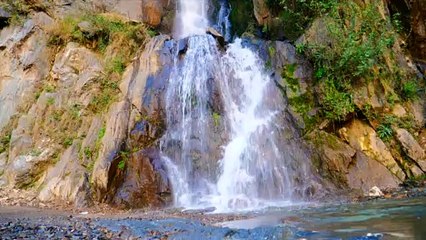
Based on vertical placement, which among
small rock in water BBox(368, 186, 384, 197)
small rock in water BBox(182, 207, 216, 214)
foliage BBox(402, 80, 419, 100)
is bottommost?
small rock in water BBox(182, 207, 216, 214)

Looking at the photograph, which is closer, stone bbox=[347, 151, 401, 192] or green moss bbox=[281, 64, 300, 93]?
stone bbox=[347, 151, 401, 192]

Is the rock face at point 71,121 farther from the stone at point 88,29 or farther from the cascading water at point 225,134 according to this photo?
the cascading water at point 225,134

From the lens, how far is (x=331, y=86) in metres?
12.7

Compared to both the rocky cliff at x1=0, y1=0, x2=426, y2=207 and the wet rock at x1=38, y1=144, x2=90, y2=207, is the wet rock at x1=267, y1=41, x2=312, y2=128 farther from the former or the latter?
the wet rock at x1=38, y1=144, x2=90, y2=207

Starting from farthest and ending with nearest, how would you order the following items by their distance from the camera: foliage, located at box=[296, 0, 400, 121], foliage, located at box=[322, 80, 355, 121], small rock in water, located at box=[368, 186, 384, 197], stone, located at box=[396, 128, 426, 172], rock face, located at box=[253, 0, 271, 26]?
rock face, located at box=[253, 0, 271, 26], foliage, located at box=[296, 0, 400, 121], foliage, located at box=[322, 80, 355, 121], stone, located at box=[396, 128, 426, 172], small rock in water, located at box=[368, 186, 384, 197]

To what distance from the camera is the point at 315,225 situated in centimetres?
634

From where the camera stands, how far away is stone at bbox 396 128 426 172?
11.8 metres

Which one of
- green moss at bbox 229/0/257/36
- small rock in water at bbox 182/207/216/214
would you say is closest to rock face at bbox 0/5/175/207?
small rock in water at bbox 182/207/216/214

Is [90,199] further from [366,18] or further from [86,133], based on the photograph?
[366,18]

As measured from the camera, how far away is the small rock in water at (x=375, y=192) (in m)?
10.1

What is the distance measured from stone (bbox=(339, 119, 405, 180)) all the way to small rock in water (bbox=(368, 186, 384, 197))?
1257mm

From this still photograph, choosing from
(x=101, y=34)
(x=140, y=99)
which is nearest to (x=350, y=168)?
(x=140, y=99)

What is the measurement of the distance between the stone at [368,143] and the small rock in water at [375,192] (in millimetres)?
1257

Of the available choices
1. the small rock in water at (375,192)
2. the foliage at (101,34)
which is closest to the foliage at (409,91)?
the small rock in water at (375,192)
